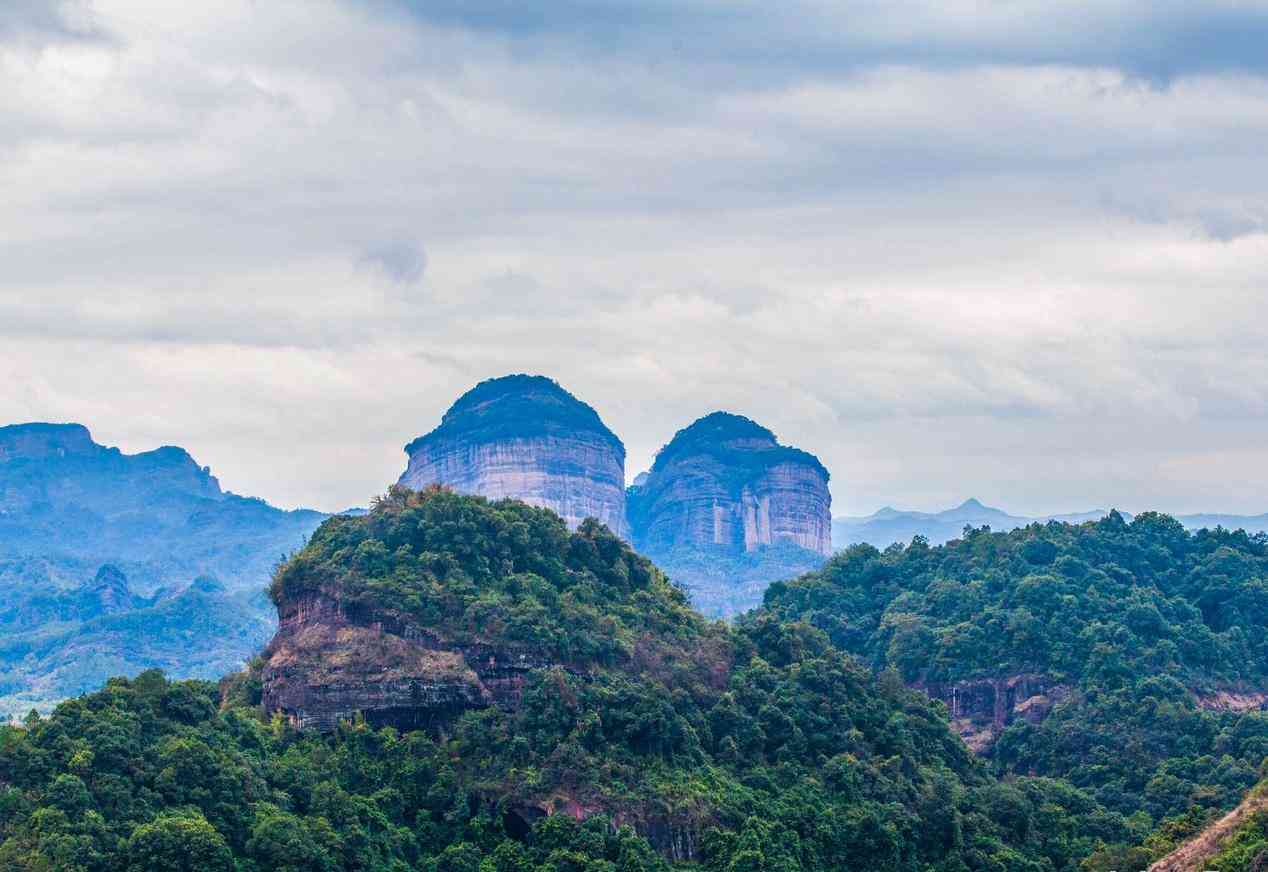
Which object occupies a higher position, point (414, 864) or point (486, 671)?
point (486, 671)

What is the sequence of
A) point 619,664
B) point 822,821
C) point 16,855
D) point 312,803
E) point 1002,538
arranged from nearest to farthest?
1. point 16,855
2. point 312,803
3. point 822,821
4. point 619,664
5. point 1002,538

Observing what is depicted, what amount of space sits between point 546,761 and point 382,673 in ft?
30.8

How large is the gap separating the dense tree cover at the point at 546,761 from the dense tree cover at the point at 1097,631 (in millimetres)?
9719

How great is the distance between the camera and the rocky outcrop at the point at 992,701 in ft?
412

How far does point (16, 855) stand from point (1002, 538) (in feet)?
313

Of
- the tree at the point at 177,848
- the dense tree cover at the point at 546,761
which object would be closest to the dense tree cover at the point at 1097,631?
the dense tree cover at the point at 546,761

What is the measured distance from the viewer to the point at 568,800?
280ft

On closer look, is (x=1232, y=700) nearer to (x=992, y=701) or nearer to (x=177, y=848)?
(x=992, y=701)

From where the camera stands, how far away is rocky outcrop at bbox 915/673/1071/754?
4948 inches

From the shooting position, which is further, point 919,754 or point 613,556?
point 613,556

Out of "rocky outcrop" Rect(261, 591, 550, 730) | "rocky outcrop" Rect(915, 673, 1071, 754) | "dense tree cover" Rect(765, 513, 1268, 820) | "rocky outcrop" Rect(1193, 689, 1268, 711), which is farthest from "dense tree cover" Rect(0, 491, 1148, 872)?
"rocky outcrop" Rect(1193, 689, 1268, 711)

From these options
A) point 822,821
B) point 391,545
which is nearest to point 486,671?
point 391,545

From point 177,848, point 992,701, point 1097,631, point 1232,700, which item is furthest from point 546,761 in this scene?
point 1232,700

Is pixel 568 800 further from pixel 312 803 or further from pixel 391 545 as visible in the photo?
pixel 391 545
